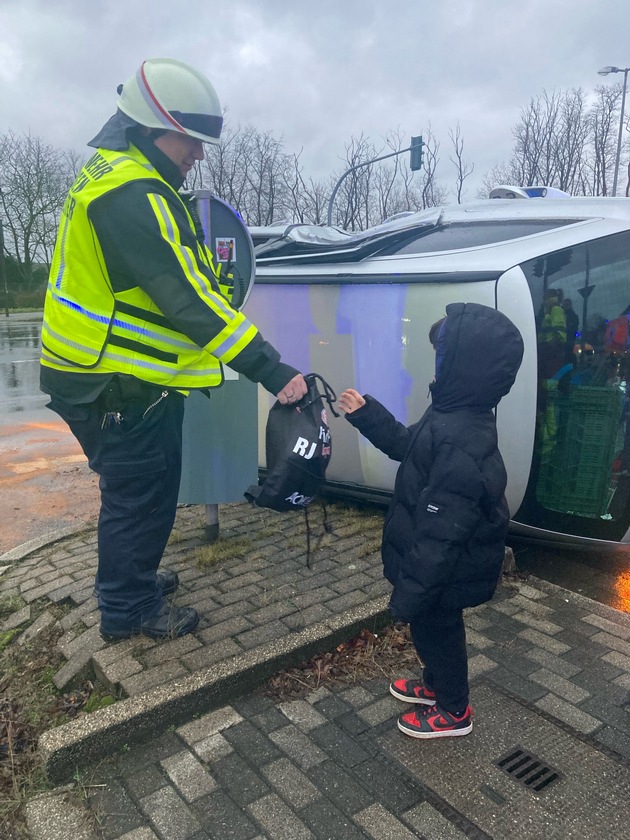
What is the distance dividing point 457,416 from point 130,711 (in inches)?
62.0

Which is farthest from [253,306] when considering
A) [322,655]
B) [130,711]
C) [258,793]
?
[258,793]

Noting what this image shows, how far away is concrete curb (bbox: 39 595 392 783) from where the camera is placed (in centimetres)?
232

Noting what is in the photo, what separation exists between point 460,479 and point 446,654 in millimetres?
691

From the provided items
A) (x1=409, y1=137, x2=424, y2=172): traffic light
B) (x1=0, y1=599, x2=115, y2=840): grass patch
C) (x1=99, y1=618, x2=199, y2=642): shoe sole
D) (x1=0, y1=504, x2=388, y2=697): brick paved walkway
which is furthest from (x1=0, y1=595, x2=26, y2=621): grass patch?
(x1=409, y1=137, x2=424, y2=172): traffic light

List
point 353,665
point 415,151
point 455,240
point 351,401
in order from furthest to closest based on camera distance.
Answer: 1. point 415,151
2. point 455,240
3. point 353,665
4. point 351,401

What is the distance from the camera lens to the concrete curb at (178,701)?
7.61 ft

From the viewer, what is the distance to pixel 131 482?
9.25ft

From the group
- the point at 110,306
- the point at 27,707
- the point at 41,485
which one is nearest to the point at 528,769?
the point at 27,707

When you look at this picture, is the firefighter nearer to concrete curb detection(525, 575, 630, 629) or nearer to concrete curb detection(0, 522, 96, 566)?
concrete curb detection(0, 522, 96, 566)

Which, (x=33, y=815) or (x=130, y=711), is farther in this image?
(x=130, y=711)

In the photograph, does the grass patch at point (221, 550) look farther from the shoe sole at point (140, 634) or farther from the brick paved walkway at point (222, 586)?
the shoe sole at point (140, 634)

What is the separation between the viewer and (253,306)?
14.8 ft

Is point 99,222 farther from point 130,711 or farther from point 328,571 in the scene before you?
point 328,571

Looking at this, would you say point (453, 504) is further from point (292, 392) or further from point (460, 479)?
point (292, 392)
